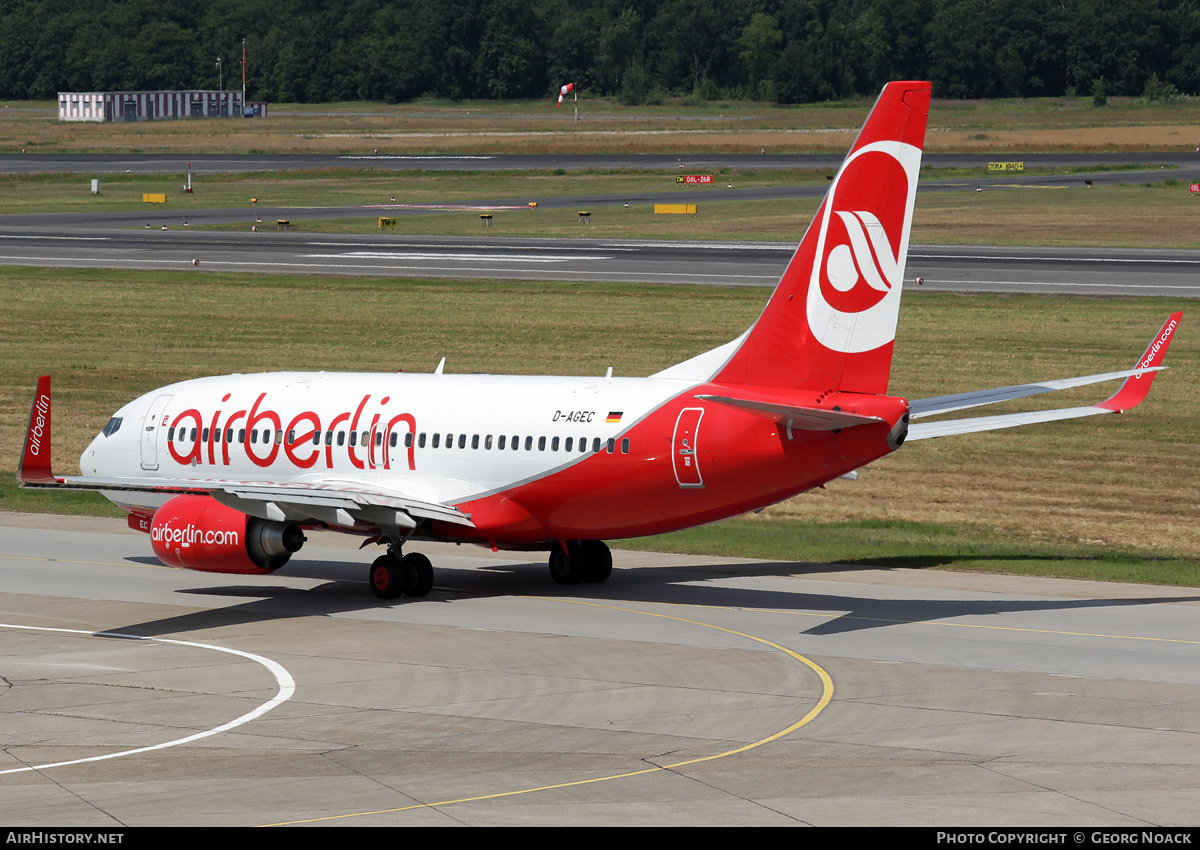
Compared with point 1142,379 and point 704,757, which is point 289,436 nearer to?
point 704,757

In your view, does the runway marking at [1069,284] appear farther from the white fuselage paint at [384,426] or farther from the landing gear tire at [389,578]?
the landing gear tire at [389,578]

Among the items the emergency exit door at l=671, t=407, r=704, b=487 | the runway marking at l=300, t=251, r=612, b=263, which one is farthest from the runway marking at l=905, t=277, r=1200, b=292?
the emergency exit door at l=671, t=407, r=704, b=487

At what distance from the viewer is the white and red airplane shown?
98.3 ft

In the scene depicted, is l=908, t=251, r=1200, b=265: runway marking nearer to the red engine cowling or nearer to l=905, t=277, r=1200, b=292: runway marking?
l=905, t=277, r=1200, b=292: runway marking

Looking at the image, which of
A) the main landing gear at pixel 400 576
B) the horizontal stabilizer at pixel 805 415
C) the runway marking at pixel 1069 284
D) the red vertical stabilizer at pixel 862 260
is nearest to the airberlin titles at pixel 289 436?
the main landing gear at pixel 400 576

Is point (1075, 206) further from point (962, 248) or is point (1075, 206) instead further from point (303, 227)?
point (303, 227)

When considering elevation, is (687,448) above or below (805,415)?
below

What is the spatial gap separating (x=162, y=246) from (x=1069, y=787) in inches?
3723

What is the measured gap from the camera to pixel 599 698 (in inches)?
999

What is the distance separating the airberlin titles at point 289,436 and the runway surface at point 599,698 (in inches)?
115

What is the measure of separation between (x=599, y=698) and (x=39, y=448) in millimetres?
14094

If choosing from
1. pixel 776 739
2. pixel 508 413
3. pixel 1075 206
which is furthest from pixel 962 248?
pixel 776 739

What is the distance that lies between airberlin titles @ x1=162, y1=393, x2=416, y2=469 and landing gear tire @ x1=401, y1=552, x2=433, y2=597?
1.98 meters

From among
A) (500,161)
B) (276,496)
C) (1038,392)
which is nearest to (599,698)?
(276,496)
